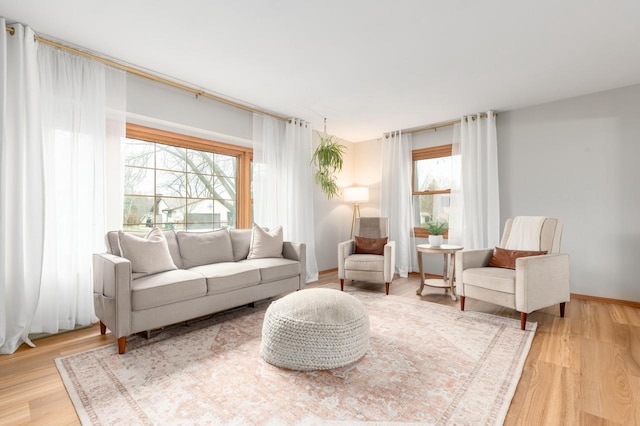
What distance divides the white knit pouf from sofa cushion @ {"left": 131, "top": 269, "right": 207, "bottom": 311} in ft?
2.71

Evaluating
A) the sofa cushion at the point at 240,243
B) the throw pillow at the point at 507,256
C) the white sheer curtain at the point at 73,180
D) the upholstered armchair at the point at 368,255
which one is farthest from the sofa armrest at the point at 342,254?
the white sheer curtain at the point at 73,180

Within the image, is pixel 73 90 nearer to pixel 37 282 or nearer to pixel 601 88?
pixel 37 282

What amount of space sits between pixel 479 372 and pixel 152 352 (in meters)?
2.32

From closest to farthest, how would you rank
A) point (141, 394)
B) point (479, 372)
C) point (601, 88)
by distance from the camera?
point (141, 394) < point (479, 372) < point (601, 88)

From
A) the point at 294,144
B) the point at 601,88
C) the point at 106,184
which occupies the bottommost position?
the point at 106,184

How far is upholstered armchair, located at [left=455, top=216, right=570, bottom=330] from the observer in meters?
2.78

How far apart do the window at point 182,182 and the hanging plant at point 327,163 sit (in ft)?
3.70

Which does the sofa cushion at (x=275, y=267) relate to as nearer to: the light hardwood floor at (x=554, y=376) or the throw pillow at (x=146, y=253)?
the throw pillow at (x=146, y=253)

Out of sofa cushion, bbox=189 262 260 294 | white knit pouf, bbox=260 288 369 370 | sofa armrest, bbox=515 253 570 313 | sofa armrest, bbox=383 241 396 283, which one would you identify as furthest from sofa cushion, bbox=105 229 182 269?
sofa armrest, bbox=515 253 570 313

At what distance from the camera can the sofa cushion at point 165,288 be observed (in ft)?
7.69

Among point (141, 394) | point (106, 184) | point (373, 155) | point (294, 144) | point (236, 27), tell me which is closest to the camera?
point (141, 394)

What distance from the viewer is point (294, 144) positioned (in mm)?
4664

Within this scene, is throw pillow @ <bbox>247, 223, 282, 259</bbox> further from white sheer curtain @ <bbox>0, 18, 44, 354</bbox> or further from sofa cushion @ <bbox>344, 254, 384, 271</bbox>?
white sheer curtain @ <bbox>0, 18, 44, 354</bbox>

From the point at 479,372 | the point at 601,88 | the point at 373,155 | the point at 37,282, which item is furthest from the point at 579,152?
the point at 37,282
